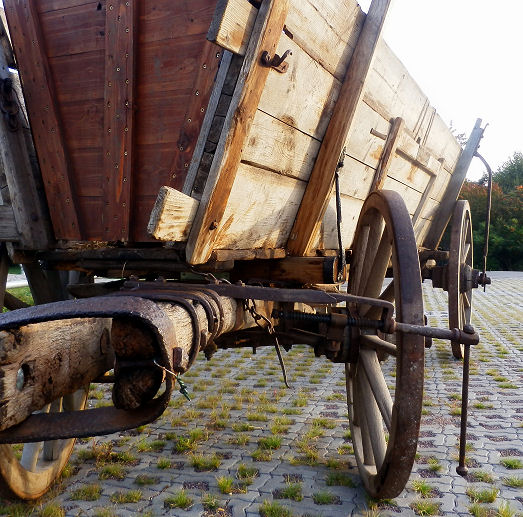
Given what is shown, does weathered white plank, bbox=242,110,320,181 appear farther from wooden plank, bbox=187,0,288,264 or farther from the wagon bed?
wooden plank, bbox=187,0,288,264

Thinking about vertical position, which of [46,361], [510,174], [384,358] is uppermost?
[510,174]

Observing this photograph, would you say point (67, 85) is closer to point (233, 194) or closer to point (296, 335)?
point (233, 194)

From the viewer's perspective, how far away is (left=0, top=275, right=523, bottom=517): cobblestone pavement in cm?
231

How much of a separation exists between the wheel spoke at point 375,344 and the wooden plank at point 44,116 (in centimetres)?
142

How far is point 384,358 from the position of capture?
9.34 feet

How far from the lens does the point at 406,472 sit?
6.27 ft

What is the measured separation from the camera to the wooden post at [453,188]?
16.9 ft

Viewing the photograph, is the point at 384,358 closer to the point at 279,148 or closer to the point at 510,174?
the point at 279,148

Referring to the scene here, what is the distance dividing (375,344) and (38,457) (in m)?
1.80

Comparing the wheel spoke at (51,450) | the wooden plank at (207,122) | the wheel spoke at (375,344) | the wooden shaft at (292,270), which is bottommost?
the wheel spoke at (51,450)

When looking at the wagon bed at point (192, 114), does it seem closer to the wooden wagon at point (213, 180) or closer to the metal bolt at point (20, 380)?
the wooden wagon at point (213, 180)

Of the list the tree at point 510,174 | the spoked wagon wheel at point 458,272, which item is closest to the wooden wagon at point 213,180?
the spoked wagon wheel at point 458,272

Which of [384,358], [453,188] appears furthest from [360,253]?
[453,188]

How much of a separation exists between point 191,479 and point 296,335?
926mm
